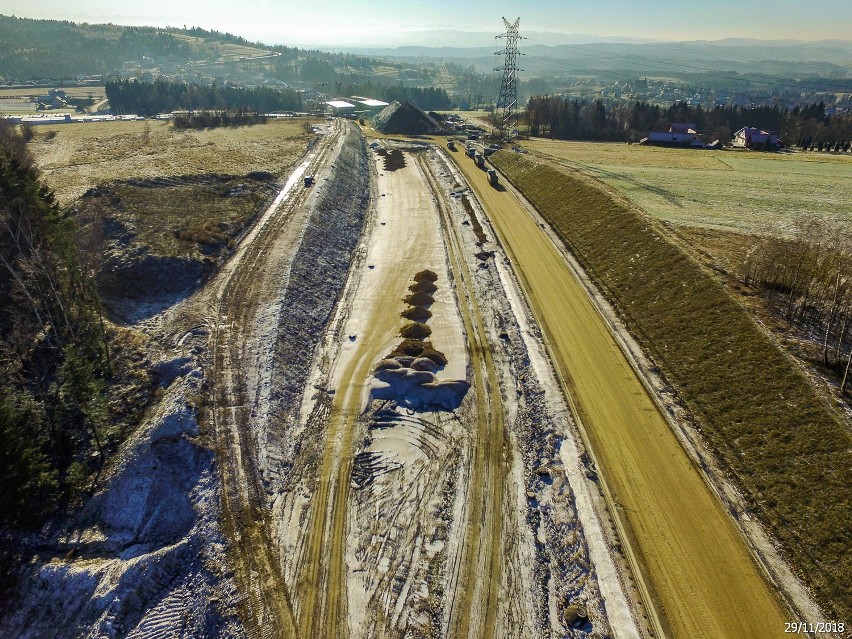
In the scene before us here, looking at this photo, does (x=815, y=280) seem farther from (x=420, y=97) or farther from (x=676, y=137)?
(x=420, y=97)

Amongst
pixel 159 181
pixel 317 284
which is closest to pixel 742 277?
pixel 317 284

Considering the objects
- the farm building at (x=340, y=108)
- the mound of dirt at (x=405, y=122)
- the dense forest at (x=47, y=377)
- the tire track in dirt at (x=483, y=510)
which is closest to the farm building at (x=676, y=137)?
the mound of dirt at (x=405, y=122)

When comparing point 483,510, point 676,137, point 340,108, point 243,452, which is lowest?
point 483,510

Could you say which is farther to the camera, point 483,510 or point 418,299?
point 418,299

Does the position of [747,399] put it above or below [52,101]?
below

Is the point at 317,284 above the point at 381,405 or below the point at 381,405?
above

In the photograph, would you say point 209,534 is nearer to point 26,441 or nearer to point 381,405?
point 26,441

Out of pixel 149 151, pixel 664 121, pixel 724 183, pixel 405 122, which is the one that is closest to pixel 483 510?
pixel 724 183
